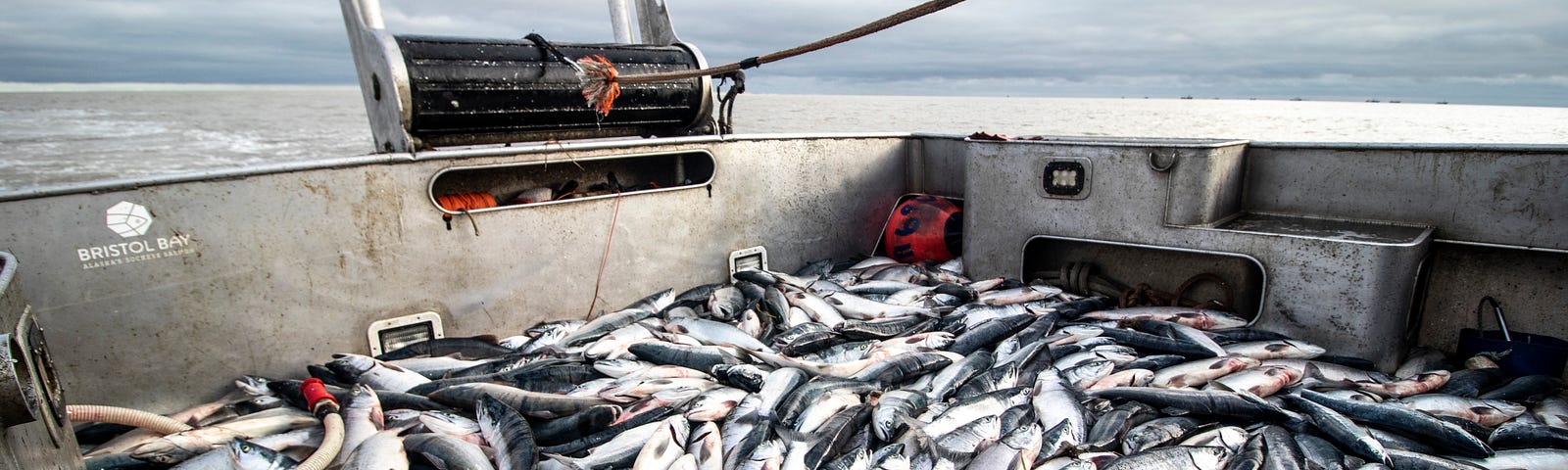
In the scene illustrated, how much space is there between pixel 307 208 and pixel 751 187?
9.73ft

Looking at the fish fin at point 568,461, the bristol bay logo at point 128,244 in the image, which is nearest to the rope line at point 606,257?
the fish fin at point 568,461

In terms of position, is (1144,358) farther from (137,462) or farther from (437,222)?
(137,462)

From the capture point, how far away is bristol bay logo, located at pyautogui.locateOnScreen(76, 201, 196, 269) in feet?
11.0

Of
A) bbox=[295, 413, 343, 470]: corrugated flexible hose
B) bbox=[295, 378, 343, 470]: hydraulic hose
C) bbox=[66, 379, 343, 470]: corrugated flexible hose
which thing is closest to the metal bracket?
bbox=[295, 378, 343, 470]: hydraulic hose

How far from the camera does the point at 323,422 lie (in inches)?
130

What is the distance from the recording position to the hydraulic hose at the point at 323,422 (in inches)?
112

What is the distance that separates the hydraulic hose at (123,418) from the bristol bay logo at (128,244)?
0.67 meters

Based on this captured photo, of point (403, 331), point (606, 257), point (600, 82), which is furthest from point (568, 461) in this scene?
point (600, 82)

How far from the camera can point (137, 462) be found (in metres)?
2.97

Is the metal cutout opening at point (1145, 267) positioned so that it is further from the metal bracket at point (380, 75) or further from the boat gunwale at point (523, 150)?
the metal bracket at point (380, 75)

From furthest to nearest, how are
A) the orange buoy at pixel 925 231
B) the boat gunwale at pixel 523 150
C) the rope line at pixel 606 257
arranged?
1. the orange buoy at pixel 925 231
2. the rope line at pixel 606 257
3. the boat gunwale at pixel 523 150

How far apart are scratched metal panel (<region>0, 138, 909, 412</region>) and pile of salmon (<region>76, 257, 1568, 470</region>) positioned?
0.24m

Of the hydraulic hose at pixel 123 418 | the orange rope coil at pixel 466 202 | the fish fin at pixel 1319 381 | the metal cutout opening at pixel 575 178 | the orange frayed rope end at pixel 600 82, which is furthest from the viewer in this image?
the metal cutout opening at pixel 575 178

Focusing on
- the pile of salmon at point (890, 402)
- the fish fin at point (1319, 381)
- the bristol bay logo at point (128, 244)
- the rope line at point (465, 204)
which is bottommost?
the fish fin at point (1319, 381)
